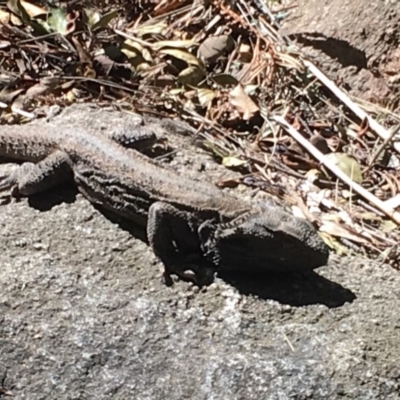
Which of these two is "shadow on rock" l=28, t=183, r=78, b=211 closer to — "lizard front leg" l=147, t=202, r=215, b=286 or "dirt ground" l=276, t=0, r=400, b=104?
"lizard front leg" l=147, t=202, r=215, b=286

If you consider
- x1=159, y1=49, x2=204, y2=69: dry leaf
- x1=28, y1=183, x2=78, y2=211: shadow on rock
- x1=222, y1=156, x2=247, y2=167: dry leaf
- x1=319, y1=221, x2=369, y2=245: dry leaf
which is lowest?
x1=28, y1=183, x2=78, y2=211: shadow on rock

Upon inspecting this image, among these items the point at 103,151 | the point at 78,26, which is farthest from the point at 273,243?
the point at 78,26

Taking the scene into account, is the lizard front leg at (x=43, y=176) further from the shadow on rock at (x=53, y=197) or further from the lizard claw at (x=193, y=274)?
the lizard claw at (x=193, y=274)

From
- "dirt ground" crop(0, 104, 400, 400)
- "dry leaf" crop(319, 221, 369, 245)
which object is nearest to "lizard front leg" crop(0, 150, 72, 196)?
"dirt ground" crop(0, 104, 400, 400)

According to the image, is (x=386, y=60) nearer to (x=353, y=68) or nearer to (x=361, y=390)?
(x=353, y=68)

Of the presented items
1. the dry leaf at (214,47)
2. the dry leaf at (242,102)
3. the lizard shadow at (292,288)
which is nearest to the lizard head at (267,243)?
the lizard shadow at (292,288)

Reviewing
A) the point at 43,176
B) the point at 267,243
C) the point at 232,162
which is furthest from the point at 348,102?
the point at 43,176
